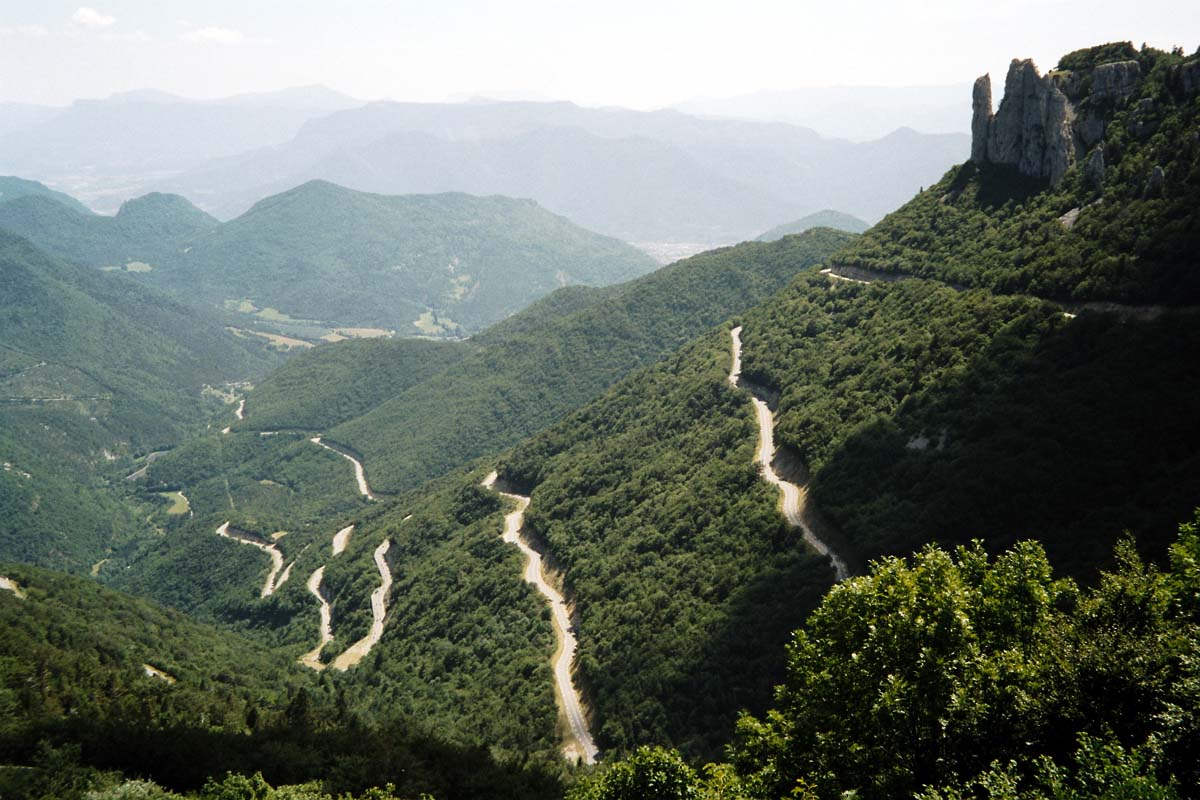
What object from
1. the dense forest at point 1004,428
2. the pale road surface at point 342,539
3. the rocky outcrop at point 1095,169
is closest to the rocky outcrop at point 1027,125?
the rocky outcrop at point 1095,169

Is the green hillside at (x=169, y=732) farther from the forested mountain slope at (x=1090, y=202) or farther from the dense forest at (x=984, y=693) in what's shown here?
the forested mountain slope at (x=1090, y=202)

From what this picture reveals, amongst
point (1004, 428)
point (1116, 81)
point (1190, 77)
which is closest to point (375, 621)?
point (1004, 428)

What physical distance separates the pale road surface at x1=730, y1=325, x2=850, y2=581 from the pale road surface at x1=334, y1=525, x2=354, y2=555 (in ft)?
306

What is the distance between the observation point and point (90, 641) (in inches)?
3219

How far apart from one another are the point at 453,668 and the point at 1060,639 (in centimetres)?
8049

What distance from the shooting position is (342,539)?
167 meters

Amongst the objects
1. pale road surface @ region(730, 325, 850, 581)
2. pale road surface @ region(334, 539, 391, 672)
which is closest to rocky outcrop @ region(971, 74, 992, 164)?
pale road surface @ region(730, 325, 850, 581)

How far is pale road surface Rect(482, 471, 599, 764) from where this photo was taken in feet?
247

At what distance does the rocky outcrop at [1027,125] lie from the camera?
9412 cm

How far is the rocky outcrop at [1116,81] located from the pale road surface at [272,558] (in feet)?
531

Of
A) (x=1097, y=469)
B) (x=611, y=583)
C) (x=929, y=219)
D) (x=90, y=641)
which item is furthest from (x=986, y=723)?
(x=929, y=219)

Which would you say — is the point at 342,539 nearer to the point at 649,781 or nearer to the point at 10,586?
the point at 10,586

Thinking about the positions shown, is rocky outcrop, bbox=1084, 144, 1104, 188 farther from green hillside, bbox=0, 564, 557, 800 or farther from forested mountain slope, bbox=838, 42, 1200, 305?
green hillside, bbox=0, 564, 557, 800

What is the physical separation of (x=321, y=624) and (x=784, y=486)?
87857 millimetres
